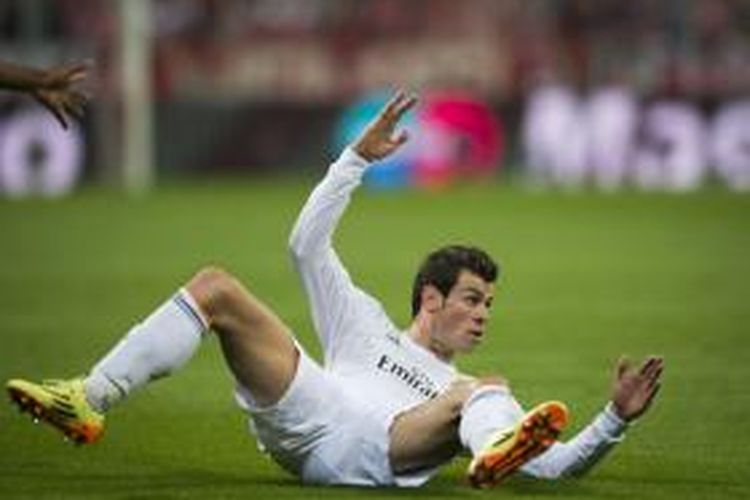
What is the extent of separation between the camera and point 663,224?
2459 centimetres

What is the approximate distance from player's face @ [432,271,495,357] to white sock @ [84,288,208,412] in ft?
3.18

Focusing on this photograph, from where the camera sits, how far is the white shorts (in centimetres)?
847

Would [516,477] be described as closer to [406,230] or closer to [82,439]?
[82,439]

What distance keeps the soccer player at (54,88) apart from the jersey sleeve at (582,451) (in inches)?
92.1

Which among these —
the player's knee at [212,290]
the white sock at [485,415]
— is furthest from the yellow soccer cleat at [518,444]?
the player's knee at [212,290]

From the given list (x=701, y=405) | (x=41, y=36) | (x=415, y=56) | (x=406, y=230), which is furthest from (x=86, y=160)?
(x=701, y=405)

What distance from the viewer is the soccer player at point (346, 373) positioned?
8.41 metres

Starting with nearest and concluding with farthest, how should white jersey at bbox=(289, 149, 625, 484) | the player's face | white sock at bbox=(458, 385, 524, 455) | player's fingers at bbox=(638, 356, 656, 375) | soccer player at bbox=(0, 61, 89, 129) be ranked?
white sock at bbox=(458, 385, 524, 455), player's fingers at bbox=(638, 356, 656, 375), white jersey at bbox=(289, 149, 625, 484), the player's face, soccer player at bbox=(0, 61, 89, 129)

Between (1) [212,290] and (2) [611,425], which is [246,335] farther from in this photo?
(2) [611,425]

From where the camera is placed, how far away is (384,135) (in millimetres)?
8898

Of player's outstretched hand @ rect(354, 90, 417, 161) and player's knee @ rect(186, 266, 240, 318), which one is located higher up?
player's outstretched hand @ rect(354, 90, 417, 161)

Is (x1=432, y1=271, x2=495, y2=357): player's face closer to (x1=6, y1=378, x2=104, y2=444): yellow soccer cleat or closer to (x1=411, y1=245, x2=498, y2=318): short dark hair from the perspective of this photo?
(x1=411, y1=245, x2=498, y2=318): short dark hair

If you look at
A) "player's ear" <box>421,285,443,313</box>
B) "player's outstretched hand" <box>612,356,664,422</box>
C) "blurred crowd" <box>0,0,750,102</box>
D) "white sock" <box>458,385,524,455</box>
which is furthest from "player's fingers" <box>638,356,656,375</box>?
"blurred crowd" <box>0,0,750,102</box>

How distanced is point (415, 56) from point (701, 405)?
71.6 feet
